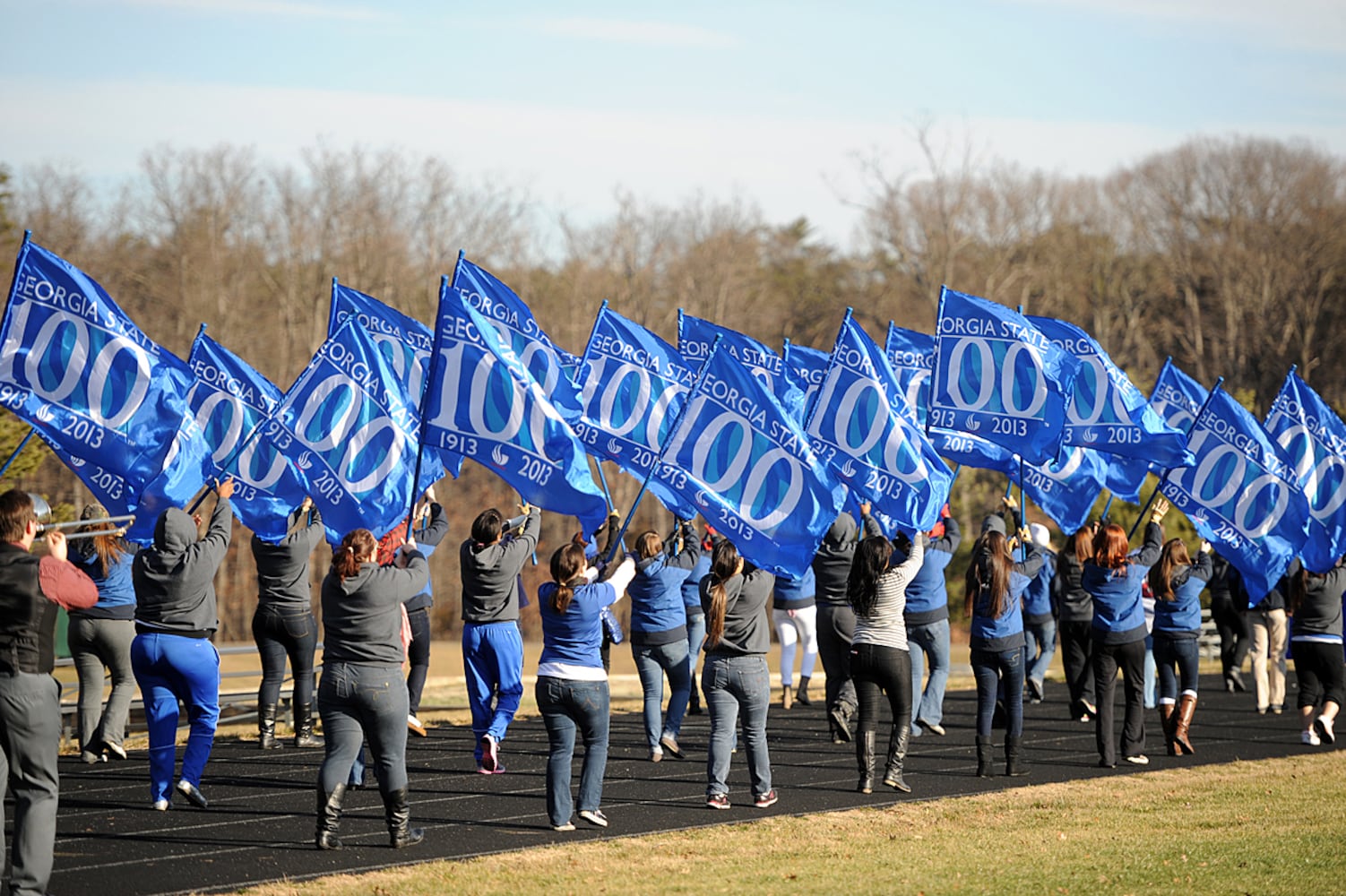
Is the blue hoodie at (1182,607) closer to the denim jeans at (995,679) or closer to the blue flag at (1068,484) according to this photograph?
the blue flag at (1068,484)

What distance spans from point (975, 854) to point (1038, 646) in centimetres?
892

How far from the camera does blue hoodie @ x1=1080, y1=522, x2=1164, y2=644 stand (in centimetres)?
1266

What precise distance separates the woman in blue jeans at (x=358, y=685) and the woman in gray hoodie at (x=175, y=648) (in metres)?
1.43

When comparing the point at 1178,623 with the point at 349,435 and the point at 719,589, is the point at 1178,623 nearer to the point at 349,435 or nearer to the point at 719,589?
the point at 719,589

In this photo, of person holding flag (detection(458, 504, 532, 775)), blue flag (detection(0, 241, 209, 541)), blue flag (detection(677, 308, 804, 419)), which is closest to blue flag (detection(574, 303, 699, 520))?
blue flag (detection(677, 308, 804, 419))

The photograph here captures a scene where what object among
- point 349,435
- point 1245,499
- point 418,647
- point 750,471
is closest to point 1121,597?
point 1245,499

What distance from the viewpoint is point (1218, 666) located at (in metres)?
23.8

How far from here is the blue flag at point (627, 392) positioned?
14.0 meters

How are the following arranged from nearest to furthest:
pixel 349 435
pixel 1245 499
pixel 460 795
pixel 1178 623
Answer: pixel 460 795
pixel 349 435
pixel 1178 623
pixel 1245 499

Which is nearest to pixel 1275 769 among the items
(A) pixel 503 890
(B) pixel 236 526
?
(A) pixel 503 890

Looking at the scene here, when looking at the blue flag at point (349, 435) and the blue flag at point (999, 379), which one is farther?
the blue flag at point (999, 379)

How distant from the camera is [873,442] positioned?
41.7ft

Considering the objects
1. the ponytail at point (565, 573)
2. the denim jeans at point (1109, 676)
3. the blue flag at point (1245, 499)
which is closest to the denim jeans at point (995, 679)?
the denim jeans at point (1109, 676)

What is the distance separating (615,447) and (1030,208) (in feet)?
138
